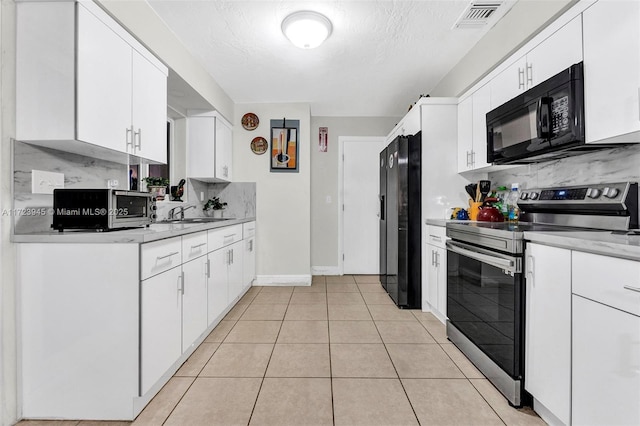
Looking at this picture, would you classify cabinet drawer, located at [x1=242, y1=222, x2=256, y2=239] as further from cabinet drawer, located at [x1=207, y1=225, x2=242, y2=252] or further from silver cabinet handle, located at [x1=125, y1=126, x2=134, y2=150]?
silver cabinet handle, located at [x1=125, y1=126, x2=134, y2=150]

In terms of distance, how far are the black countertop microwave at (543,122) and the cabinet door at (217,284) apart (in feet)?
7.68

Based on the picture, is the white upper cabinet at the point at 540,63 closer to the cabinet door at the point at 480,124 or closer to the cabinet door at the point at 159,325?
the cabinet door at the point at 480,124

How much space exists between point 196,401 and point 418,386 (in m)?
1.23

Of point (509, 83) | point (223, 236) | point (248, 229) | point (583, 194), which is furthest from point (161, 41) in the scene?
point (583, 194)

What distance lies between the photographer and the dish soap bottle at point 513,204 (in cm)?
249

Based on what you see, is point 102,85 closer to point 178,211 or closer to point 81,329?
point 81,329

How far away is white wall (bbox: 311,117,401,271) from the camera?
4645mm

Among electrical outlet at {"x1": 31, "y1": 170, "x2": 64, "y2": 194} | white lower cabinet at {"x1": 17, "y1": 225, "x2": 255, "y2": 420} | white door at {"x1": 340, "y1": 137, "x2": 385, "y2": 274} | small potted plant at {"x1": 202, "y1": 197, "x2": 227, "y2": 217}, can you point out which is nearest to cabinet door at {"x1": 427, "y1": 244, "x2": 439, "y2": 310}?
white door at {"x1": 340, "y1": 137, "x2": 385, "y2": 274}

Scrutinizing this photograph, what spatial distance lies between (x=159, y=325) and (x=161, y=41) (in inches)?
78.6

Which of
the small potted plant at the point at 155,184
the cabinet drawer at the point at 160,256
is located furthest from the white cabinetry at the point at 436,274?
the small potted plant at the point at 155,184

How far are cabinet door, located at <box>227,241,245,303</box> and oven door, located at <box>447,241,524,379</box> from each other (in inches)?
77.3

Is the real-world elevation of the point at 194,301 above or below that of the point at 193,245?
below

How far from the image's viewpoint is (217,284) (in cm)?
260

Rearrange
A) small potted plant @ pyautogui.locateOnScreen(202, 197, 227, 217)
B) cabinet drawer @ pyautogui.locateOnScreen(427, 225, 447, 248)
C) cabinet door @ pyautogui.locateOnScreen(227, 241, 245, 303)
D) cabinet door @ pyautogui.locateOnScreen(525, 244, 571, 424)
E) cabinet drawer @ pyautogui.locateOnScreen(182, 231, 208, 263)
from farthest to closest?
small potted plant @ pyautogui.locateOnScreen(202, 197, 227, 217) → cabinet door @ pyautogui.locateOnScreen(227, 241, 245, 303) → cabinet drawer @ pyautogui.locateOnScreen(427, 225, 447, 248) → cabinet drawer @ pyautogui.locateOnScreen(182, 231, 208, 263) → cabinet door @ pyautogui.locateOnScreen(525, 244, 571, 424)
